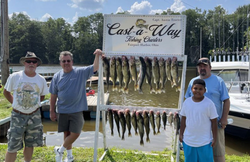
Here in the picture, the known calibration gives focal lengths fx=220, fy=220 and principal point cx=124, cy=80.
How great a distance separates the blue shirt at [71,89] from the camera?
3715 mm

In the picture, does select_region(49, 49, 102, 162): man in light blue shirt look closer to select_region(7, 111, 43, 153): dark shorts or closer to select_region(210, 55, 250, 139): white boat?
select_region(7, 111, 43, 153): dark shorts

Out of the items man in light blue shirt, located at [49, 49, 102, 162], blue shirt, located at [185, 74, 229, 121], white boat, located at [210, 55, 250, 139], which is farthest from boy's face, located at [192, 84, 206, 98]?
white boat, located at [210, 55, 250, 139]

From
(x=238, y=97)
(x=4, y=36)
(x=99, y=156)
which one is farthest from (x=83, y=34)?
(x=99, y=156)

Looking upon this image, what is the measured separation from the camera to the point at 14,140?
3.32 m

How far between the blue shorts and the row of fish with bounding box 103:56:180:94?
115cm

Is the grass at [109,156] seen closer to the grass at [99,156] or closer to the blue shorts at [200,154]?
the grass at [99,156]

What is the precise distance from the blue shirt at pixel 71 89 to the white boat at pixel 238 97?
18.5 feet

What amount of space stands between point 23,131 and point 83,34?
73.7 m

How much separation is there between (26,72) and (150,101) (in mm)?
12914

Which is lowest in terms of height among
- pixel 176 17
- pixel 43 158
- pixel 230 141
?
pixel 230 141

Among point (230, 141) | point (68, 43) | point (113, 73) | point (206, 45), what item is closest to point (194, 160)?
point (113, 73)

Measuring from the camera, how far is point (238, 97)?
8.34 metres

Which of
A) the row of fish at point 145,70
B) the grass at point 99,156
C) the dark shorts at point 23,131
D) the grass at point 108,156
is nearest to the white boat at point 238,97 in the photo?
the grass at point 108,156

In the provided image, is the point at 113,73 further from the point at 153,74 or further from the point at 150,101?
the point at 150,101
